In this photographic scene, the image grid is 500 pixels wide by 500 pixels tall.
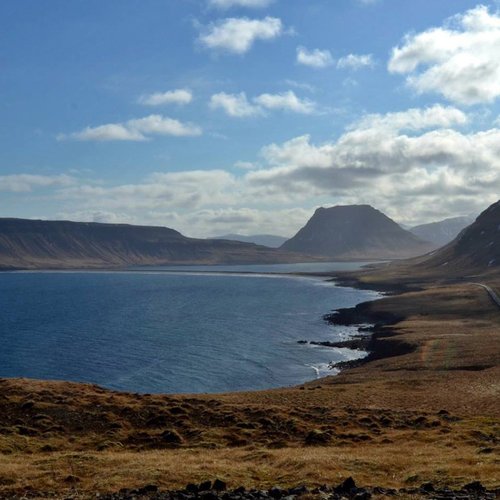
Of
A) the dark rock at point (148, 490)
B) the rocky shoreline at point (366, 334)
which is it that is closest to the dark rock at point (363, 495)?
the dark rock at point (148, 490)

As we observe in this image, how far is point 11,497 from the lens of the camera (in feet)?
76.8

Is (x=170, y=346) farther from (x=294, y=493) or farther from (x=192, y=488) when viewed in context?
(x=294, y=493)

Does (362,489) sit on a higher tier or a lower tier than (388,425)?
higher

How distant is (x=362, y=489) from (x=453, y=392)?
34676 mm

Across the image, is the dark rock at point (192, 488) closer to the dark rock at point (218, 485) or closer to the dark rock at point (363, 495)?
the dark rock at point (218, 485)

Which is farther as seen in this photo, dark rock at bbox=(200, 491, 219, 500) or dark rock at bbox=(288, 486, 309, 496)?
dark rock at bbox=(288, 486, 309, 496)

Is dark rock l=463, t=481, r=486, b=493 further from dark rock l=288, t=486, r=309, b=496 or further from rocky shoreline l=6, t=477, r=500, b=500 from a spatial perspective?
dark rock l=288, t=486, r=309, b=496

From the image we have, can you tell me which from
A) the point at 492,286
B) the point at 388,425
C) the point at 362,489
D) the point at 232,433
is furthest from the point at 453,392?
the point at 492,286

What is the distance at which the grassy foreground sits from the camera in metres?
26.2

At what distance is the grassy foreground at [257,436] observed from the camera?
26.2 meters

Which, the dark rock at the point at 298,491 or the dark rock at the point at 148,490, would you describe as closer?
the dark rock at the point at 298,491

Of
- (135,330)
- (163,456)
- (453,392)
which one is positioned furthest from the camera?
(135,330)

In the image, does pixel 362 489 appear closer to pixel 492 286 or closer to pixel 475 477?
pixel 475 477

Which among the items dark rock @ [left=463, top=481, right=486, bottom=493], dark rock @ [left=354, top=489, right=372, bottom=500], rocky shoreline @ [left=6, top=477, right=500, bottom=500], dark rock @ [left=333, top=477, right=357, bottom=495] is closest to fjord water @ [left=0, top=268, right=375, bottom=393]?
rocky shoreline @ [left=6, top=477, right=500, bottom=500]
